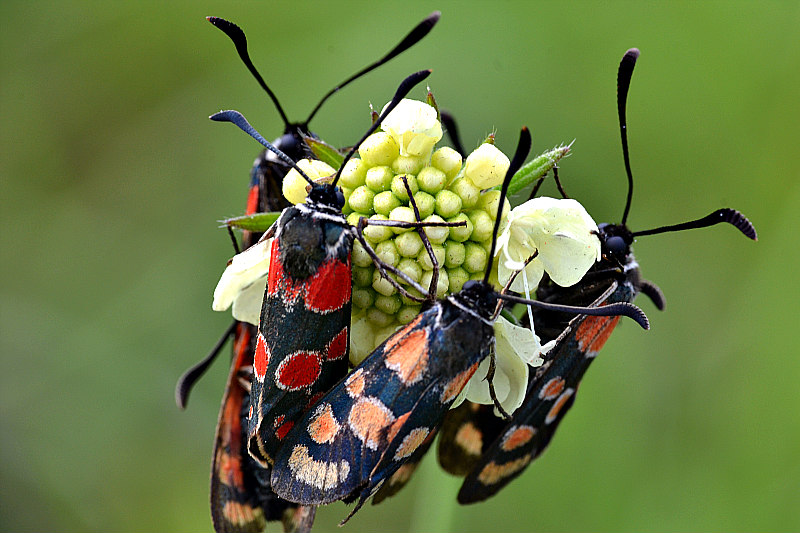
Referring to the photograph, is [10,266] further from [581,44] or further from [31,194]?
[581,44]

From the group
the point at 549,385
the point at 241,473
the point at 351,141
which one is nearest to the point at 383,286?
the point at 549,385

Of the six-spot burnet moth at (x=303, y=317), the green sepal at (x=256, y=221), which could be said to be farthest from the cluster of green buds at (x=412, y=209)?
the green sepal at (x=256, y=221)

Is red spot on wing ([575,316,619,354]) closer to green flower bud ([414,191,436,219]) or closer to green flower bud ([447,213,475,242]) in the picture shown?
green flower bud ([447,213,475,242])

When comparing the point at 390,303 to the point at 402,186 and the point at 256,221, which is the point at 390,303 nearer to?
the point at 402,186

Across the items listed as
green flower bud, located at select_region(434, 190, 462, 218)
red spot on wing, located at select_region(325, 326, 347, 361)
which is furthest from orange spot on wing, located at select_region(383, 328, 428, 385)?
green flower bud, located at select_region(434, 190, 462, 218)

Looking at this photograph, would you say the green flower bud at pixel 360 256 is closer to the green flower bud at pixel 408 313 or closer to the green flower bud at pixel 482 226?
the green flower bud at pixel 408 313

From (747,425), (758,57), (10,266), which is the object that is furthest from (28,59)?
(747,425)
